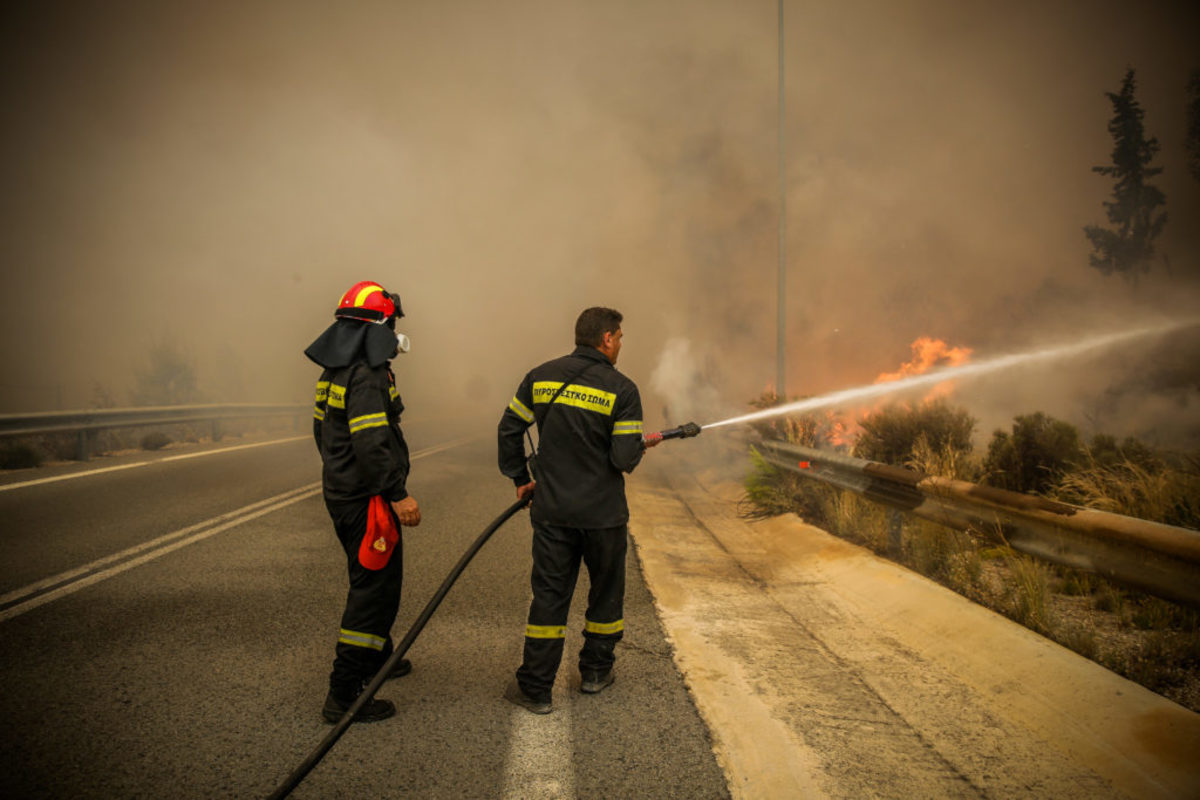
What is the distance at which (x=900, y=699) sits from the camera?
3127 mm

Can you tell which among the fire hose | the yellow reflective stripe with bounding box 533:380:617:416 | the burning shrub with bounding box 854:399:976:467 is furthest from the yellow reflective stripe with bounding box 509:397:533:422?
the burning shrub with bounding box 854:399:976:467

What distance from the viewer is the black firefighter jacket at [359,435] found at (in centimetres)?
295

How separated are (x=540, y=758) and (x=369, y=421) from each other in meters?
1.59

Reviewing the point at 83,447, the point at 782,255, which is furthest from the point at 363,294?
the point at 83,447

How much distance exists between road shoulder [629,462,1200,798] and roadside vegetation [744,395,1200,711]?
0.21 m

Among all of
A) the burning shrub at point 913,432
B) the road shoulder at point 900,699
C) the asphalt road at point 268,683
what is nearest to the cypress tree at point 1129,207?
the burning shrub at point 913,432

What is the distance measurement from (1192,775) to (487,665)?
116 inches

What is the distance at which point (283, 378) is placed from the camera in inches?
2266

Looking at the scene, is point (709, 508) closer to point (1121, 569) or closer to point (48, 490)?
point (1121, 569)

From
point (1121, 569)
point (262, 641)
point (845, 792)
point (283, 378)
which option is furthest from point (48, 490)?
point (283, 378)

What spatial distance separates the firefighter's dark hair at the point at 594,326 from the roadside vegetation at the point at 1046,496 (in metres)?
2.78

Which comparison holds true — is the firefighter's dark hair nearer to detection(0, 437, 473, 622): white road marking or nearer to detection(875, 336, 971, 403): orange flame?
detection(0, 437, 473, 622): white road marking

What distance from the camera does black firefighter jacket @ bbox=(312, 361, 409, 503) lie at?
295cm

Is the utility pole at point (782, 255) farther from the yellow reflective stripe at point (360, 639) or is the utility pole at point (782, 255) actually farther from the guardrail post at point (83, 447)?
the guardrail post at point (83, 447)
